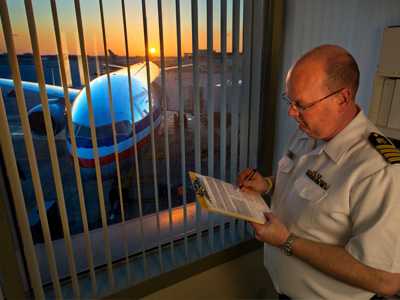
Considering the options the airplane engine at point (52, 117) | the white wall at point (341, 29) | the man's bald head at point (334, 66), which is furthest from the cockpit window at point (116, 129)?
the white wall at point (341, 29)

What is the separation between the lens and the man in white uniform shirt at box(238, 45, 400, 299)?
2.43 ft

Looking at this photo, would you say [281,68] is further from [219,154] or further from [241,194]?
[241,194]

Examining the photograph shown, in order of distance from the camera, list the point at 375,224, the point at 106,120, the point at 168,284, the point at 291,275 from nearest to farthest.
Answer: the point at 375,224, the point at 291,275, the point at 106,120, the point at 168,284

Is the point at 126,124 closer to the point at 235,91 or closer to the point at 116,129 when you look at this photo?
the point at 116,129

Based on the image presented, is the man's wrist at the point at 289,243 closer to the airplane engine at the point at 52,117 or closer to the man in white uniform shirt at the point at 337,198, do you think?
the man in white uniform shirt at the point at 337,198

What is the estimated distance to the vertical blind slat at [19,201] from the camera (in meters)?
0.99

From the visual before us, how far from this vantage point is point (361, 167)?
79 centimetres

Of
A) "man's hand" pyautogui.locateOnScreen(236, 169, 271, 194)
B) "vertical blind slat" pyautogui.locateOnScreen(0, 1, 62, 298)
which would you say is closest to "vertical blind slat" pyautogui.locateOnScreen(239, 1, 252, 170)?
"man's hand" pyautogui.locateOnScreen(236, 169, 271, 194)

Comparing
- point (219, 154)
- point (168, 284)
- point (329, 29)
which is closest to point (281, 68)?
point (329, 29)

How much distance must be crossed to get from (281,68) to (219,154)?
58 centimetres

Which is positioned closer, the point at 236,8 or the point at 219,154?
the point at 236,8

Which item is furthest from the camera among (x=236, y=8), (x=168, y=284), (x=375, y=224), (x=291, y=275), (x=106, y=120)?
(x=168, y=284)

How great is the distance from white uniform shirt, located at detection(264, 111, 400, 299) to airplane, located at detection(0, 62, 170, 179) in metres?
0.60

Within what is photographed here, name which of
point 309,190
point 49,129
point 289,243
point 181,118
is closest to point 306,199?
point 309,190
